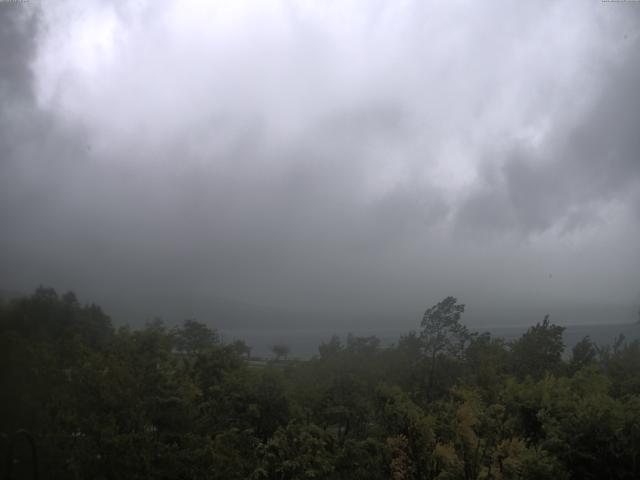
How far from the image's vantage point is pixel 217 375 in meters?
25.1

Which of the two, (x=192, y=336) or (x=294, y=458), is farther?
(x=192, y=336)

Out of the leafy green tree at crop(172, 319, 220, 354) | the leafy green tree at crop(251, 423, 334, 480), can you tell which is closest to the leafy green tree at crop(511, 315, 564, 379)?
the leafy green tree at crop(172, 319, 220, 354)

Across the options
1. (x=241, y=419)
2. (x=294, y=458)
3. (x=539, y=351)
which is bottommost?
(x=294, y=458)

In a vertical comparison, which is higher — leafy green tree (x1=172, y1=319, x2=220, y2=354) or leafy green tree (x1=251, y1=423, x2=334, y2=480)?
leafy green tree (x1=172, y1=319, x2=220, y2=354)

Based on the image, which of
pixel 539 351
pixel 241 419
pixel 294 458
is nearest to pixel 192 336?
pixel 241 419

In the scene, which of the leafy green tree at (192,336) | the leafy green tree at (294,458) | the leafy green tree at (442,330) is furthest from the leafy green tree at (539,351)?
the leafy green tree at (294,458)

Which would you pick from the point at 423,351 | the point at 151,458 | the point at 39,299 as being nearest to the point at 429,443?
the point at 151,458

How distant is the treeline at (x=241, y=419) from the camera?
10.8 m

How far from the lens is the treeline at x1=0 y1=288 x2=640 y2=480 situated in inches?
426

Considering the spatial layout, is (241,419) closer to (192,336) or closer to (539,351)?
(192,336)

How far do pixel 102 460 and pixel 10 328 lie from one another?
5203 mm

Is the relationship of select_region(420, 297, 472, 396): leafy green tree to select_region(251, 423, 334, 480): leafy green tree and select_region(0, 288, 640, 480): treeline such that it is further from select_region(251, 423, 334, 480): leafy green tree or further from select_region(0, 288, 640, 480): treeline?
select_region(251, 423, 334, 480): leafy green tree

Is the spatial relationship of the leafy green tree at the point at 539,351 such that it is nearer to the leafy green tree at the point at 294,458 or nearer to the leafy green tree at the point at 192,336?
the leafy green tree at the point at 192,336

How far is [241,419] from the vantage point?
853 inches
